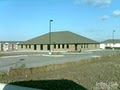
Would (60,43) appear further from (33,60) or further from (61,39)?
(33,60)

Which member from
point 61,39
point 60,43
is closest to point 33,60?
point 60,43

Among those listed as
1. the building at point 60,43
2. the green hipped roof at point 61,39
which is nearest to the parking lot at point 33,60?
the building at point 60,43

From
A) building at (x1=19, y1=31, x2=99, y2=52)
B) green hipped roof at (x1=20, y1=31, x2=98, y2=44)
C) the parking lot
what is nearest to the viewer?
the parking lot

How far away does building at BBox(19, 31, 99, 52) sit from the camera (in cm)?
7725

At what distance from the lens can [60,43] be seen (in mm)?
77000

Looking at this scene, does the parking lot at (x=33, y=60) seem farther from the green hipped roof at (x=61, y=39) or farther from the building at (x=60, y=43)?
the green hipped roof at (x=61, y=39)

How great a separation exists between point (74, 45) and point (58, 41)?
185 inches

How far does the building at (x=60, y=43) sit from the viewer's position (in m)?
77.2

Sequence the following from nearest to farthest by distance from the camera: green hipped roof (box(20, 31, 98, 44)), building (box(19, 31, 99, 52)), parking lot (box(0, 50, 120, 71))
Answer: parking lot (box(0, 50, 120, 71)), building (box(19, 31, 99, 52)), green hipped roof (box(20, 31, 98, 44))

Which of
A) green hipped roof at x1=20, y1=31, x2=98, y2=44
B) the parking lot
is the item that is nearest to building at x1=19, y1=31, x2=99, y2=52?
green hipped roof at x1=20, y1=31, x2=98, y2=44

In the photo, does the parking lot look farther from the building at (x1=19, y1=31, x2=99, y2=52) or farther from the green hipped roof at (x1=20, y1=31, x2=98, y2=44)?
the green hipped roof at (x1=20, y1=31, x2=98, y2=44)

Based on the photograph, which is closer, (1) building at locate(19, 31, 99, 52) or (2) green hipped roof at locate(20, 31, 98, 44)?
(1) building at locate(19, 31, 99, 52)

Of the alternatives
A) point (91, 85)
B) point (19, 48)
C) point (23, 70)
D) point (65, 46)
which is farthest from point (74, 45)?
point (91, 85)

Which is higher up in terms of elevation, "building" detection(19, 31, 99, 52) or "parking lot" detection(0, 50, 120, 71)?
"building" detection(19, 31, 99, 52)
